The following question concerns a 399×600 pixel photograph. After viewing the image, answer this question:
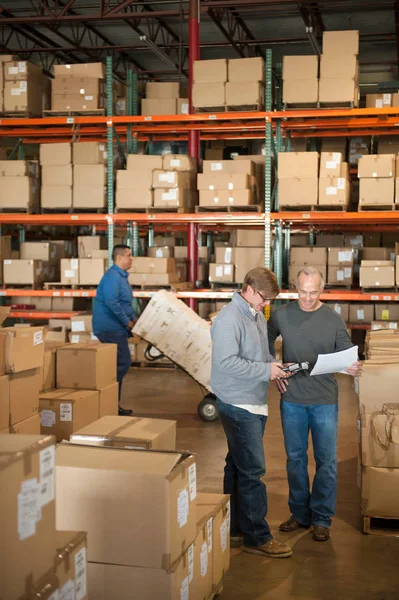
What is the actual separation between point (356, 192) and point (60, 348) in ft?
24.6

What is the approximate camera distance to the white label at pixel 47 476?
224 cm

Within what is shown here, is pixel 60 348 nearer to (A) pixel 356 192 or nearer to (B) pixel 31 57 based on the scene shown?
(A) pixel 356 192

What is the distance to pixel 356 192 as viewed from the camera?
12422 millimetres

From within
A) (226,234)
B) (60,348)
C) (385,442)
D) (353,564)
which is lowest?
(353,564)

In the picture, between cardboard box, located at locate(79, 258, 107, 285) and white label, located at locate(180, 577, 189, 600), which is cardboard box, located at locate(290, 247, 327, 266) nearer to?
cardboard box, located at locate(79, 258, 107, 285)

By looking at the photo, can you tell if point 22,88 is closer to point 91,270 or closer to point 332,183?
point 91,270

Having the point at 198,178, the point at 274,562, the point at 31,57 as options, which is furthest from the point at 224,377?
the point at 31,57

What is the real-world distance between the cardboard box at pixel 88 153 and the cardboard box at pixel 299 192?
2932 millimetres

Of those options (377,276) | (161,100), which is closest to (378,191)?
(377,276)

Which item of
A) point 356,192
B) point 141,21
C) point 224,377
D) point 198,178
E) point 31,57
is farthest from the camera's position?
point 31,57

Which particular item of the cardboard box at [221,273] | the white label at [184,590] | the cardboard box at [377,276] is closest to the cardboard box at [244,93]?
the cardboard box at [221,273]

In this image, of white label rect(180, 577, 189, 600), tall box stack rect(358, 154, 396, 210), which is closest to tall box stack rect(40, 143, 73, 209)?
tall box stack rect(358, 154, 396, 210)

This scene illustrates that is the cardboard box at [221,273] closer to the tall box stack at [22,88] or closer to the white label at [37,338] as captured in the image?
the tall box stack at [22,88]

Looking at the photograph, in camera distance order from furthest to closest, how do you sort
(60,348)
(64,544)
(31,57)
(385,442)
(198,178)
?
(31,57), (198,178), (60,348), (385,442), (64,544)
